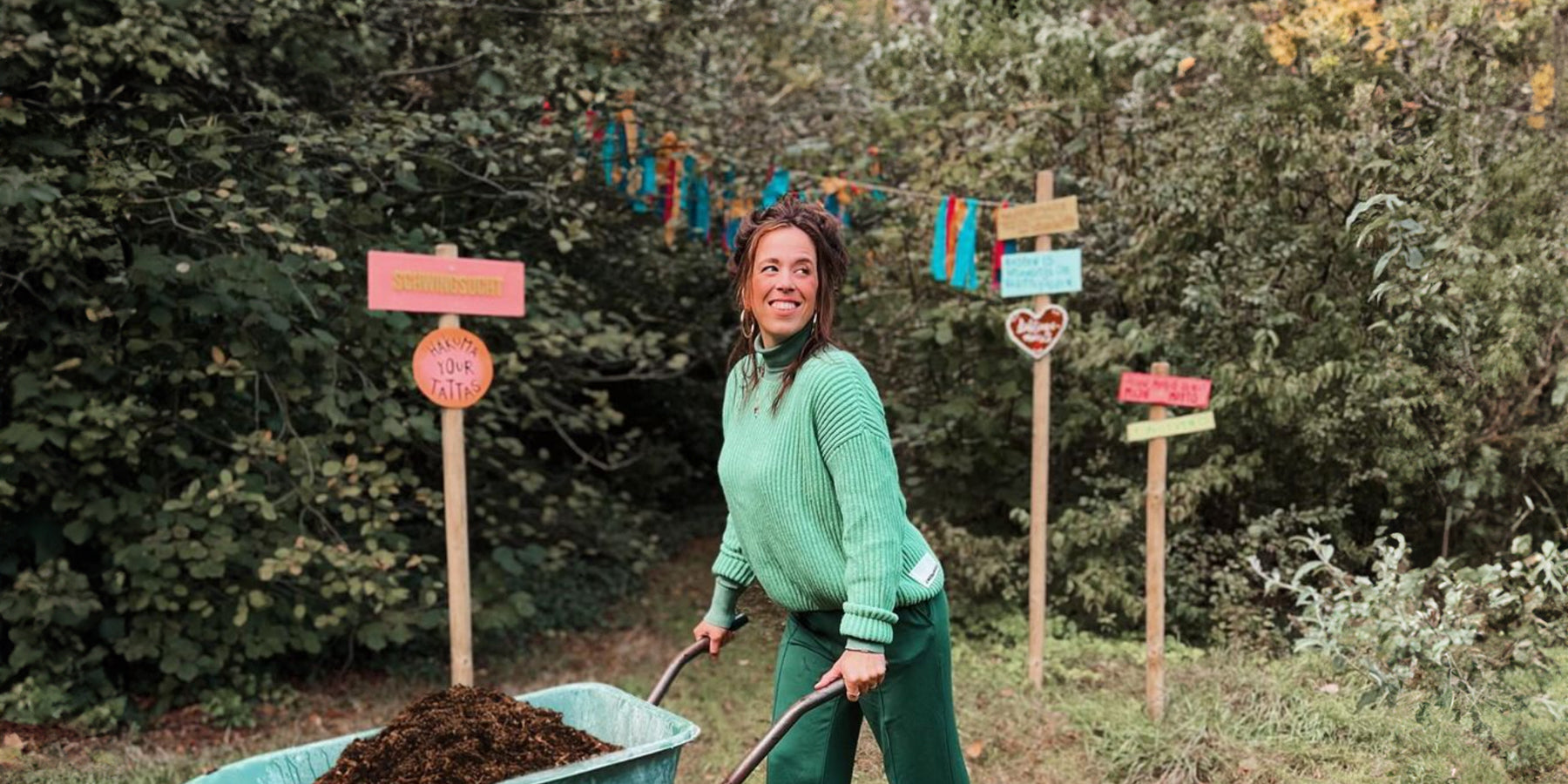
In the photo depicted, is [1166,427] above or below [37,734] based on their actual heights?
above

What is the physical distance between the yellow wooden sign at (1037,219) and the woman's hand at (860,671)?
292 cm

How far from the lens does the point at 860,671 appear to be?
88.1 inches

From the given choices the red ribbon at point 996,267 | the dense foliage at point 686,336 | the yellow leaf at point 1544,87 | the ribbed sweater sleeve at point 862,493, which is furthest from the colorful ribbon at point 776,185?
the ribbed sweater sleeve at point 862,493

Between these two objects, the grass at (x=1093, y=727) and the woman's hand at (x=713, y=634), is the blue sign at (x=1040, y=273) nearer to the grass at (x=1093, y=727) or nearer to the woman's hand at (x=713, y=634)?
the grass at (x=1093, y=727)

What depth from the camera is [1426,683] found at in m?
3.56

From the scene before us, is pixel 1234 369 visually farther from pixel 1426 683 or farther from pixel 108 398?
pixel 108 398

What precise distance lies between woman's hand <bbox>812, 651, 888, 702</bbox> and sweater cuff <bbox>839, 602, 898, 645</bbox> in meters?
0.03

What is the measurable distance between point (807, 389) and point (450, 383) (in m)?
1.90

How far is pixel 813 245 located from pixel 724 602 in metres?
0.88

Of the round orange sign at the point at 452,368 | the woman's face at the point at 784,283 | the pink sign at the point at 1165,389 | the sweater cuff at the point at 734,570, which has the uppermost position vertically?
the woman's face at the point at 784,283

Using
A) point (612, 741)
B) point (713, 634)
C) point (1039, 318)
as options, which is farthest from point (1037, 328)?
point (612, 741)

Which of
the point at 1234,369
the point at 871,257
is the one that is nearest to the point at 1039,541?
the point at 1234,369

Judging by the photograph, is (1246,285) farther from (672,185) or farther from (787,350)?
(787,350)

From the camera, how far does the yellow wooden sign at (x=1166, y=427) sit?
14.2 ft
